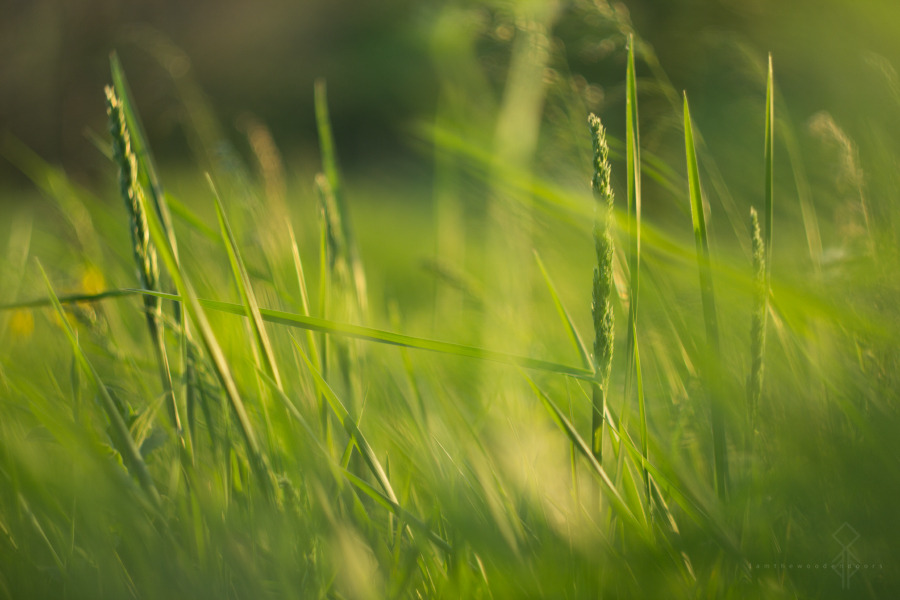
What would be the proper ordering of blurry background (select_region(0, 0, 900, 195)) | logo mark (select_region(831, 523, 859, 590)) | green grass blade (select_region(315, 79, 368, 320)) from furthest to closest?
blurry background (select_region(0, 0, 900, 195)) < green grass blade (select_region(315, 79, 368, 320)) < logo mark (select_region(831, 523, 859, 590))

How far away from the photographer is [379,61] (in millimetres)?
4219

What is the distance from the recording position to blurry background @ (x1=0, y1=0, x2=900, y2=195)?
33.2 inches

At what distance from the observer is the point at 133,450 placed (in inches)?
10.4

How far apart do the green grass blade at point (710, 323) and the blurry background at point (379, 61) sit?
0.26 metres

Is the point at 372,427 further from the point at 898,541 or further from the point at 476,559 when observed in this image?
the point at 898,541

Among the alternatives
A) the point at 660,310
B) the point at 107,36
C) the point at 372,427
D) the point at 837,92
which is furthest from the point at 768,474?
the point at 107,36

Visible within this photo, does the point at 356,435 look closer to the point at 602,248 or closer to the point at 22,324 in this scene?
the point at 602,248

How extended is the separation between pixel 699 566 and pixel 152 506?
0.25 meters

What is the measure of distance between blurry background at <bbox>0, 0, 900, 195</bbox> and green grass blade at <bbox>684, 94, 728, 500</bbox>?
26 cm

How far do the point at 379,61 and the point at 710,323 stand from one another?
14.2ft

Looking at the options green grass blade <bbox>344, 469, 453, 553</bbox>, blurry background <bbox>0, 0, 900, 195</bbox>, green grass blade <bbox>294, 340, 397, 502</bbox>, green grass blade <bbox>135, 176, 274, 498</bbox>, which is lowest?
green grass blade <bbox>344, 469, 453, 553</bbox>

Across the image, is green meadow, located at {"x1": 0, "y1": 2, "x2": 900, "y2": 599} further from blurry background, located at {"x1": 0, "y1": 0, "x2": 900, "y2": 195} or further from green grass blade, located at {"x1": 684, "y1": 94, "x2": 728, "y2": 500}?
blurry background, located at {"x1": 0, "y1": 0, "x2": 900, "y2": 195}

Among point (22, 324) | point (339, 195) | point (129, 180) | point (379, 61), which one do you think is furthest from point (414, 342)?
point (379, 61)

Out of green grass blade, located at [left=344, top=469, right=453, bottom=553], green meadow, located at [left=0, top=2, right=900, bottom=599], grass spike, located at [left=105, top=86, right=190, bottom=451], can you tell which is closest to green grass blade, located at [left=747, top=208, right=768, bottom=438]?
green meadow, located at [left=0, top=2, right=900, bottom=599]
